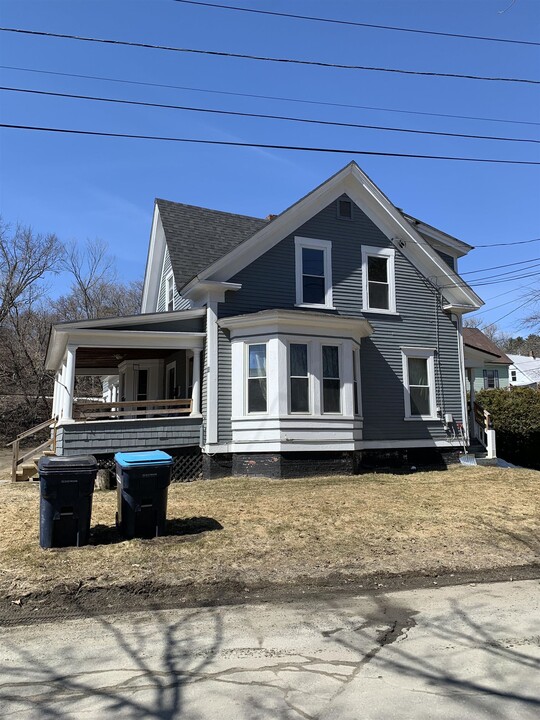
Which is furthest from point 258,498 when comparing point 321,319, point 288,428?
point 321,319

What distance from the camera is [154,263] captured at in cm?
1972

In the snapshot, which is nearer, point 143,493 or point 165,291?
point 143,493

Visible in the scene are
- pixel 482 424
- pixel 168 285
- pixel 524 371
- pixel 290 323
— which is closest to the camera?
pixel 290 323

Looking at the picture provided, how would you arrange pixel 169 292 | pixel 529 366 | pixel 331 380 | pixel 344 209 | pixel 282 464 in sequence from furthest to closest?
pixel 529 366
pixel 169 292
pixel 344 209
pixel 331 380
pixel 282 464

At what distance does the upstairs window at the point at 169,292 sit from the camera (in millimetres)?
16920

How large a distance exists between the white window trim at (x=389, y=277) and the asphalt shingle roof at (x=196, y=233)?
3112mm

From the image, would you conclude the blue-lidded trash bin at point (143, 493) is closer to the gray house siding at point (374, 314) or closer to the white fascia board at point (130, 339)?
the gray house siding at point (374, 314)

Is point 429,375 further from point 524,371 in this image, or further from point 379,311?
point 524,371

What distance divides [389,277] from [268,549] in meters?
10.7

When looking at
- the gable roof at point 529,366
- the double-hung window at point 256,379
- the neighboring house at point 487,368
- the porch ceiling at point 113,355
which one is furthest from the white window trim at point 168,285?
the gable roof at point 529,366

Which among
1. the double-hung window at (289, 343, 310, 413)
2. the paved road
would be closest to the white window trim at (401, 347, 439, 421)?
the double-hung window at (289, 343, 310, 413)

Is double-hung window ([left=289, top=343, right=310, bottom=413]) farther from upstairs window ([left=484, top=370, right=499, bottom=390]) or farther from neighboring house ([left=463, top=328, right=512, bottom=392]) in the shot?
upstairs window ([left=484, top=370, right=499, bottom=390])

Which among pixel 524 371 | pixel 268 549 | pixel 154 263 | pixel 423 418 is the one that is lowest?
pixel 268 549

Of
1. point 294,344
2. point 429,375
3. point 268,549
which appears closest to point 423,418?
point 429,375
